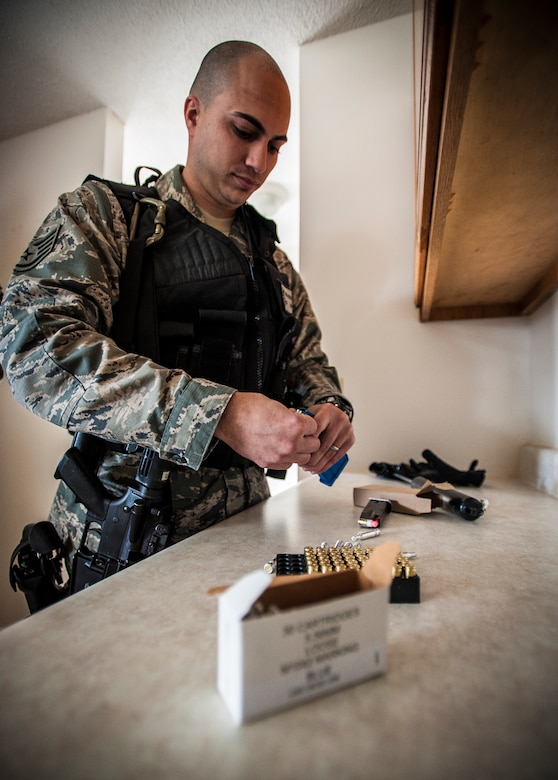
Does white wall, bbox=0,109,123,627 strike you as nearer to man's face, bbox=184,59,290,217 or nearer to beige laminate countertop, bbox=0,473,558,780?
man's face, bbox=184,59,290,217

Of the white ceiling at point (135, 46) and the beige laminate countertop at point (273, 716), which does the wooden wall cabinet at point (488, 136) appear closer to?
the beige laminate countertop at point (273, 716)

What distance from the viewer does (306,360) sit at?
1.07 meters

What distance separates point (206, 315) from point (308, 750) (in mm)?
695

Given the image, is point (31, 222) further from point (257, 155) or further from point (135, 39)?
point (257, 155)

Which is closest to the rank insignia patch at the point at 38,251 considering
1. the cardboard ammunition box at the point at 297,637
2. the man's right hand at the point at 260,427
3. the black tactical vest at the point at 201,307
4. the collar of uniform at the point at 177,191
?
the black tactical vest at the point at 201,307

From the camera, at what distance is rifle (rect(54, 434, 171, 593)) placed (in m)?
0.58

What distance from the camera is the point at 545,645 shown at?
32 centimetres

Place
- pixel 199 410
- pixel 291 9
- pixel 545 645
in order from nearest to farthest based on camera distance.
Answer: pixel 545 645
pixel 199 410
pixel 291 9

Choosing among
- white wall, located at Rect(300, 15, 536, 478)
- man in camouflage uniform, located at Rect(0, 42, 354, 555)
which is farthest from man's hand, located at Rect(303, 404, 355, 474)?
white wall, located at Rect(300, 15, 536, 478)

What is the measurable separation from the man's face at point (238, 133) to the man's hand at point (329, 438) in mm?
589

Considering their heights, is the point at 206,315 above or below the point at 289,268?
below

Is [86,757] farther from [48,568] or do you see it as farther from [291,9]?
[291,9]

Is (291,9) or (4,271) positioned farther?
(4,271)

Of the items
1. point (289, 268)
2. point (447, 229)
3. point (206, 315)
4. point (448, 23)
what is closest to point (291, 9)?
point (289, 268)
